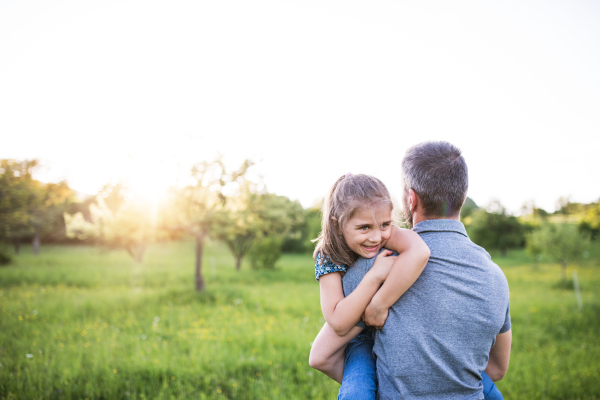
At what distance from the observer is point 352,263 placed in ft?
5.49

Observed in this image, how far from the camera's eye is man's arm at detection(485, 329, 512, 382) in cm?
178

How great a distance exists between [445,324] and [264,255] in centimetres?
1957

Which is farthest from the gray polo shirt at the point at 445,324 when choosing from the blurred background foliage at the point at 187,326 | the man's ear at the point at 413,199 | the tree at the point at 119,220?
the tree at the point at 119,220

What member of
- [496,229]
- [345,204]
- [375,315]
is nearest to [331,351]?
[375,315]

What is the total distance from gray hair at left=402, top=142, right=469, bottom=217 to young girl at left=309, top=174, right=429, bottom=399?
7.0 inches

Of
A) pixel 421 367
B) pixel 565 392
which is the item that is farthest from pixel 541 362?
pixel 421 367

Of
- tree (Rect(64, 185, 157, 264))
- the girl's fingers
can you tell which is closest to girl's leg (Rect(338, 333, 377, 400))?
the girl's fingers

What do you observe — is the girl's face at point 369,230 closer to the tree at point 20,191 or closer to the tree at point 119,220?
the tree at point 119,220

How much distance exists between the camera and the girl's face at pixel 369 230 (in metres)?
1.63

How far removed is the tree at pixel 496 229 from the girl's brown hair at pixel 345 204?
4367cm

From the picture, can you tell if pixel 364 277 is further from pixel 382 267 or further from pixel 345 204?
pixel 345 204

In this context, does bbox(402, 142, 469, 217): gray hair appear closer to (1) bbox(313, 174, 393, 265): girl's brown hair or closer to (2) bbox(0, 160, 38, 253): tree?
(1) bbox(313, 174, 393, 265): girl's brown hair

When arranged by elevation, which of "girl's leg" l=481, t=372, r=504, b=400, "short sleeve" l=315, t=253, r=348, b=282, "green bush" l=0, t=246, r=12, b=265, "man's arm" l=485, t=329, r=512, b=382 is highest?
"short sleeve" l=315, t=253, r=348, b=282

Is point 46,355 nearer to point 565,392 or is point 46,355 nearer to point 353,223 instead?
point 353,223
